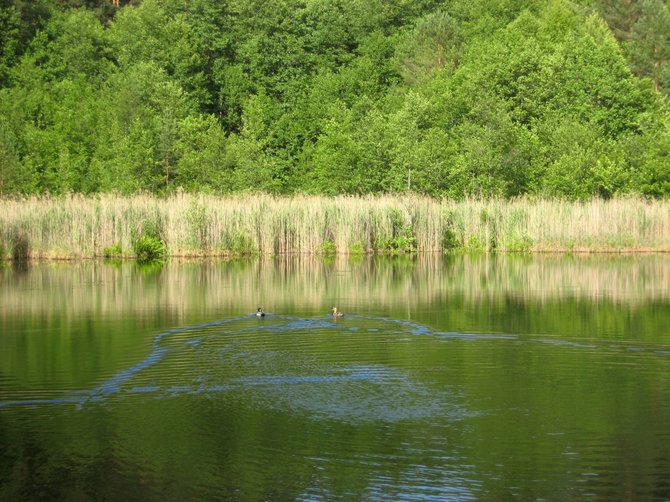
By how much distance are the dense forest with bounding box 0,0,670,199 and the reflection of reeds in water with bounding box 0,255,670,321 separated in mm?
14291

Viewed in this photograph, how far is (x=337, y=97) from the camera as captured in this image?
204ft

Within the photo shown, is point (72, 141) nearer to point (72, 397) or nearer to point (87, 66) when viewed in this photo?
point (87, 66)

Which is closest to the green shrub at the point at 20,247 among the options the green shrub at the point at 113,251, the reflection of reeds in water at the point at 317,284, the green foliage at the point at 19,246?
the green foliage at the point at 19,246

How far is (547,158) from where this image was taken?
4656 centimetres

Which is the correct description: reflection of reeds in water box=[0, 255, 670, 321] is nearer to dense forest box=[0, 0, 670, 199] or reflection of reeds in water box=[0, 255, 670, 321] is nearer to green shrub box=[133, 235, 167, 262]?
green shrub box=[133, 235, 167, 262]

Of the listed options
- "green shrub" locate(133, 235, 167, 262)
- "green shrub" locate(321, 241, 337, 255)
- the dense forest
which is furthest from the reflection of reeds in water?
the dense forest

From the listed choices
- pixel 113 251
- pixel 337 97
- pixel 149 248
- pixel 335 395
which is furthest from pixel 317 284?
pixel 337 97

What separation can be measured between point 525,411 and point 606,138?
4116 cm

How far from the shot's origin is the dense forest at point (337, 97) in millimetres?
45219

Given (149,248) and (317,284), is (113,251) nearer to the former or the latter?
(149,248)

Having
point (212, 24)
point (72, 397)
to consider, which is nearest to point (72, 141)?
point (212, 24)

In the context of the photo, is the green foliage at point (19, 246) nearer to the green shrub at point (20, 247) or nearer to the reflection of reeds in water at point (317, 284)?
the green shrub at point (20, 247)

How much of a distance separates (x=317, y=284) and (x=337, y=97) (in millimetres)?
Result: 40201

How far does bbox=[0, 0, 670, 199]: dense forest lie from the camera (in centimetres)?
4522
